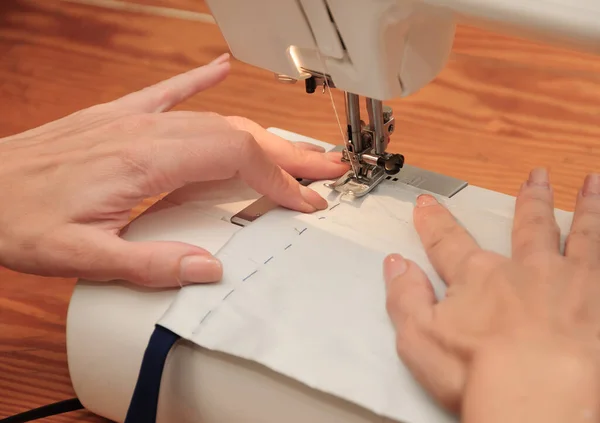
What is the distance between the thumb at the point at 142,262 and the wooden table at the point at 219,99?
0.56ft

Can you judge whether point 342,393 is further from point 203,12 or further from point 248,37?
point 203,12

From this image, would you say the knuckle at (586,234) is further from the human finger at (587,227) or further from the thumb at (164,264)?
the thumb at (164,264)

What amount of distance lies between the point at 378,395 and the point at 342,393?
24mm

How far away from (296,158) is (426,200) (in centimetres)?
14

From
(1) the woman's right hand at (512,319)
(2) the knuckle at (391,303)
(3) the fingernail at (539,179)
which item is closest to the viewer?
(1) the woman's right hand at (512,319)

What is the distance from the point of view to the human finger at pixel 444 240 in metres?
0.57

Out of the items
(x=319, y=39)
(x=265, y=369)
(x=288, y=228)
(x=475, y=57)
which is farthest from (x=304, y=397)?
(x=475, y=57)

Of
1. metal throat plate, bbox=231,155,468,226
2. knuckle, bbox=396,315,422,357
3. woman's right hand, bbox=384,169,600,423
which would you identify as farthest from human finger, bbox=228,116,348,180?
knuckle, bbox=396,315,422,357

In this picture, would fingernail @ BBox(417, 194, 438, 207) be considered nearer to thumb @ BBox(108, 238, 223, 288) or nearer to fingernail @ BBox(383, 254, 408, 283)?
fingernail @ BBox(383, 254, 408, 283)

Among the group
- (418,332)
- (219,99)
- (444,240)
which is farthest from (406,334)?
(219,99)

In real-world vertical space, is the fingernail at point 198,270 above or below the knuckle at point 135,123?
below

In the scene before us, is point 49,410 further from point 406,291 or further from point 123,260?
point 406,291

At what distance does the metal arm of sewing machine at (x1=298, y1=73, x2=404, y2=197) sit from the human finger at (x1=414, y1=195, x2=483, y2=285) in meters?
0.05

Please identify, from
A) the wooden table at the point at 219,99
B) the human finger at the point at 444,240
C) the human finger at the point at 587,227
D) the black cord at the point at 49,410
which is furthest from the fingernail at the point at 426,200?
the black cord at the point at 49,410
